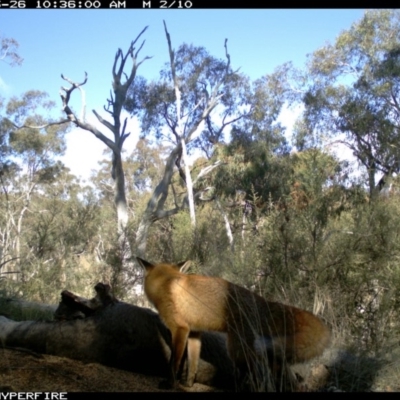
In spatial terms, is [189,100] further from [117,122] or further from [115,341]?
[115,341]

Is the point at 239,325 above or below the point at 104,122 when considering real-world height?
below

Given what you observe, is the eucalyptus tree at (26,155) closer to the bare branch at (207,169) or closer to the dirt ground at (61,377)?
the bare branch at (207,169)

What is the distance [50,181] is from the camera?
3369 centimetres

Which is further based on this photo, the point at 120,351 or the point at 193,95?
the point at 193,95

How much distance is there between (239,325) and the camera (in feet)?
13.2

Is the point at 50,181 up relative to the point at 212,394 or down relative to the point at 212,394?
up

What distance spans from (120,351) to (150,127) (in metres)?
24.8

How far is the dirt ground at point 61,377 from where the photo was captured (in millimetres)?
3752

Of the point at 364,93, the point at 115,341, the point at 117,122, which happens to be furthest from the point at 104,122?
the point at 115,341

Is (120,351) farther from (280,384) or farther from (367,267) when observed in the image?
(367,267)

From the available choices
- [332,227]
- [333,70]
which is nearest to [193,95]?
[333,70]

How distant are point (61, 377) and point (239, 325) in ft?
4.37

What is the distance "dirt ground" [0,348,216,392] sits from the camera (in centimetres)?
375

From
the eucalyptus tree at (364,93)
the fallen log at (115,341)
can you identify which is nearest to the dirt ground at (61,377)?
the fallen log at (115,341)
